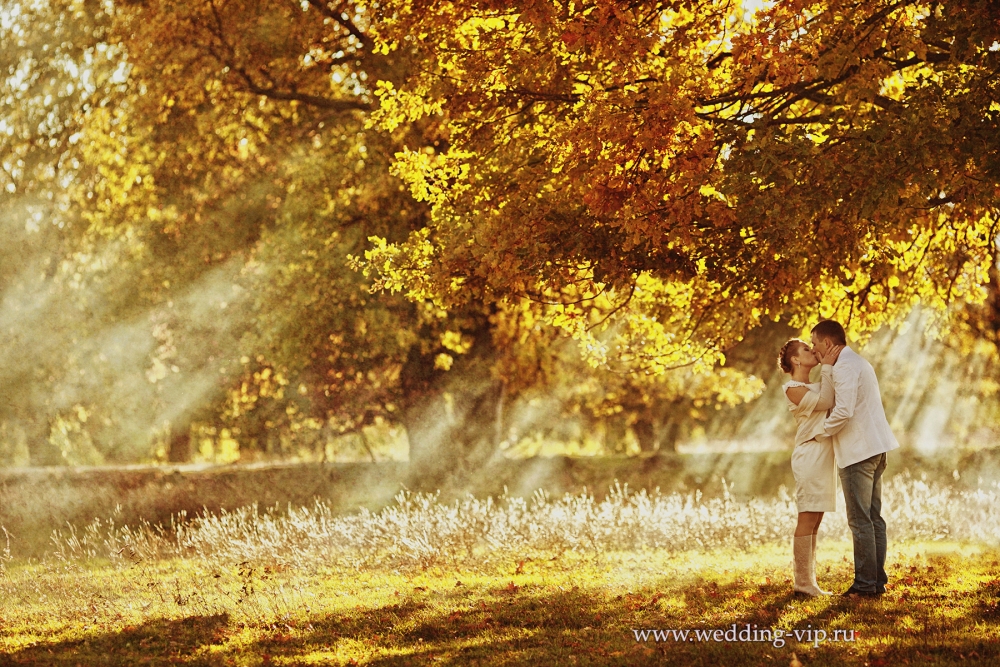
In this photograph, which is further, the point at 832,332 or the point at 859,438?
the point at 832,332

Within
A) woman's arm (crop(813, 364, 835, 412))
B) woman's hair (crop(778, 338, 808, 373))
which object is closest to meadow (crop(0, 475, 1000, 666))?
woman's arm (crop(813, 364, 835, 412))

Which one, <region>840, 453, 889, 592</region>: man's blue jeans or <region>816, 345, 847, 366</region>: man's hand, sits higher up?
<region>816, 345, 847, 366</region>: man's hand

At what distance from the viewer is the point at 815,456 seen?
719cm

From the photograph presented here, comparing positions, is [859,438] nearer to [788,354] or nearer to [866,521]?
[866,521]

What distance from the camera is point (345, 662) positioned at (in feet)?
19.9

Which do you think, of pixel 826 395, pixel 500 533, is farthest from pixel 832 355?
→ pixel 500 533

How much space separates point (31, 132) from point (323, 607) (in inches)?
525

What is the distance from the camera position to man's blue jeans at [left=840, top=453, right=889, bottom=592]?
705cm

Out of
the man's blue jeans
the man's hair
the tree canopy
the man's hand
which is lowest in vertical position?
the man's blue jeans

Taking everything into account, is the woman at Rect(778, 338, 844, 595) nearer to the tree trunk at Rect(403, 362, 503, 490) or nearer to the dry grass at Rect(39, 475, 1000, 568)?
the dry grass at Rect(39, 475, 1000, 568)

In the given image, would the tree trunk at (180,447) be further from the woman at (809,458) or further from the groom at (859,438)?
the groom at (859,438)

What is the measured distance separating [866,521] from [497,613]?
9.54ft

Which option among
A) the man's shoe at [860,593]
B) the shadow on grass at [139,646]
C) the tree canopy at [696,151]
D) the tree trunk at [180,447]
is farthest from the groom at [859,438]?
the tree trunk at [180,447]

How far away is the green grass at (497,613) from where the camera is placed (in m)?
6.05
